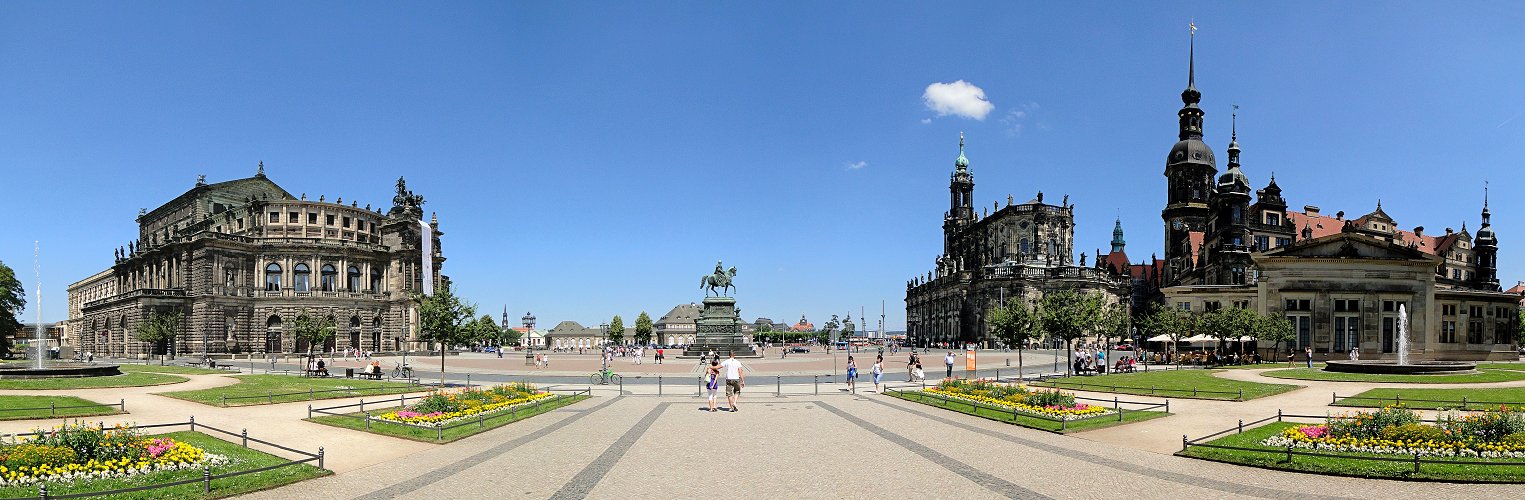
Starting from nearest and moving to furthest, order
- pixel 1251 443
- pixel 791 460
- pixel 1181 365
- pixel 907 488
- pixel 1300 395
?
pixel 907 488 < pixel 791 460 < pixel 1251 443 < pixel 1300 395 < pixel 1181 365

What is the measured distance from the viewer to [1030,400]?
24266 mm

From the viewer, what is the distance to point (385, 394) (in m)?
30.5

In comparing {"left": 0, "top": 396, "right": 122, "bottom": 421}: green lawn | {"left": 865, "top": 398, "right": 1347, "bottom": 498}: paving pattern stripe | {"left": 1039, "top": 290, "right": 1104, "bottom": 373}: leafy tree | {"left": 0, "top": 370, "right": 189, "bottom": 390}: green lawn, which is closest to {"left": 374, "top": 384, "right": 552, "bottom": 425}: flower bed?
{"left": 0, "top": 396, "right": 122, "bottom": 421}: green lawn

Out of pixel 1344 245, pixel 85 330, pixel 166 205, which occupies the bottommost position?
pixel 85 330

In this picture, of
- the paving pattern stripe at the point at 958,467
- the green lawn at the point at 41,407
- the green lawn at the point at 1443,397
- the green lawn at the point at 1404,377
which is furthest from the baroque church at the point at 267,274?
the green lawn at the point at 1443,397

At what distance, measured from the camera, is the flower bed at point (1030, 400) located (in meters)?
22.2

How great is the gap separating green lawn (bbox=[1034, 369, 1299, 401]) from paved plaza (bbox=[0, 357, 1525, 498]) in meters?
3.54

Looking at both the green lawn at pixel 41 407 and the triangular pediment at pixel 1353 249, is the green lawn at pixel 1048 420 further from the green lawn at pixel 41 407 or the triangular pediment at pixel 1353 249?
the triangular pediment at pixel 1353 249

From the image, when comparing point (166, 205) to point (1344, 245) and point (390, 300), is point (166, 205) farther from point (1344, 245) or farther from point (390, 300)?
point (1344, 245)

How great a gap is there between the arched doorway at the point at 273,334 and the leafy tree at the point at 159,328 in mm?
8149

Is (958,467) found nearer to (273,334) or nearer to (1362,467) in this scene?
(1362,467)

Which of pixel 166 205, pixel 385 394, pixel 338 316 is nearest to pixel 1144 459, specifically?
pixel 385 394

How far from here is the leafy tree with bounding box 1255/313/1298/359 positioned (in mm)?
55312

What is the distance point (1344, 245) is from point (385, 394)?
69195 mm
